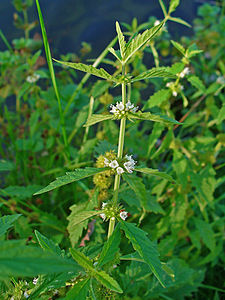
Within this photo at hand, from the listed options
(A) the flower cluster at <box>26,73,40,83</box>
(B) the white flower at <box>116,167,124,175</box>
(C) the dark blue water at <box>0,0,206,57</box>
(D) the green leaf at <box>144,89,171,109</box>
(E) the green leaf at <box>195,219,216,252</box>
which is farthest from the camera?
(C) the dark blue water at <box>0,0,206,57</box>

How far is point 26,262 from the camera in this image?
0.33 m

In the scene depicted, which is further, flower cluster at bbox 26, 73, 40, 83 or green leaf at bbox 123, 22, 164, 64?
flower cluster at bbox 26, 73, 40, 83

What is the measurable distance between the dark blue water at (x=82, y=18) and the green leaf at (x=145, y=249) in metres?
1.91

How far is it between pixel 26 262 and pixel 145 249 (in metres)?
0.29

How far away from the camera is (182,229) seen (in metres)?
1.38

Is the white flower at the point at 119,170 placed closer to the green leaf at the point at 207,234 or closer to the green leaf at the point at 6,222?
the green leaf at the point at 6,222

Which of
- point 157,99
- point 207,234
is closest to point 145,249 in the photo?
point 157,99

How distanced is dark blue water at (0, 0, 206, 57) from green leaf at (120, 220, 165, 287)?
1.91 meters

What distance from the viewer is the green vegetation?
1.90 feet

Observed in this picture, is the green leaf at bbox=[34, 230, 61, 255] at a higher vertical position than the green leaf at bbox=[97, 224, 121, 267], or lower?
higher

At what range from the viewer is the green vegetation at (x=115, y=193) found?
0.58 metres

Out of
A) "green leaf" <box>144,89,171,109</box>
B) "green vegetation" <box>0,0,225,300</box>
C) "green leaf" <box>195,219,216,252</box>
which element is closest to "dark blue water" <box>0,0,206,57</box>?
"green vegetation" <box>0,0,225,300</box>

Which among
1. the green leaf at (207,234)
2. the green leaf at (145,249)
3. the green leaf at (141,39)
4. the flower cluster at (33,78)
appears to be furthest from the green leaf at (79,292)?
the flower cluster at (33,78)

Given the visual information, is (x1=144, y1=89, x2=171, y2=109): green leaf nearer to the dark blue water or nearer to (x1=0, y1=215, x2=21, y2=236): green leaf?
(x1=0, y1=215, x2=21, y2=236): green leaf
